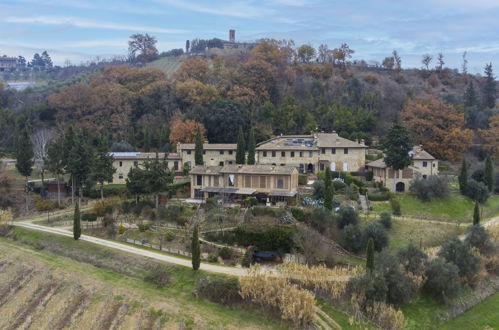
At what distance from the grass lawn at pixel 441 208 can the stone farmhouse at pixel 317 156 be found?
8.09 meters

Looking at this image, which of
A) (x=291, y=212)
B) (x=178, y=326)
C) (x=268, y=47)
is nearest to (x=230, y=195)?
(x=291, y=212)

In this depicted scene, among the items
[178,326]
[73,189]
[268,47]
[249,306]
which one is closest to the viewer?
[178,326]

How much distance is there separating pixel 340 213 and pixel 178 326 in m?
A: 16.5

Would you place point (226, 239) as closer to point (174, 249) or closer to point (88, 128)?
point (174, 249)

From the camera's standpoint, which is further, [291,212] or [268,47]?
[268,47]

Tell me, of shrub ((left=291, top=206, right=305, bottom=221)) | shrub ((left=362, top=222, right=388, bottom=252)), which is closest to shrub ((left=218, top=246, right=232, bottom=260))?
shrub ((left=291, top=206, right=305, bottom=221))

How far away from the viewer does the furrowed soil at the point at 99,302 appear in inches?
909

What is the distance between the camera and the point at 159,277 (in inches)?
1070

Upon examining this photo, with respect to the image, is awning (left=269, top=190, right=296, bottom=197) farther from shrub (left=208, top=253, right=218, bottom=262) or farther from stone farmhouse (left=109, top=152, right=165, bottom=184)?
stone farmhouse (left=109, top=152, right=165, bottom=184)

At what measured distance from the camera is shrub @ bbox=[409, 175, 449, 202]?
129 ft

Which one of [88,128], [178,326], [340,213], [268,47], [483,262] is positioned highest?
[268,47]

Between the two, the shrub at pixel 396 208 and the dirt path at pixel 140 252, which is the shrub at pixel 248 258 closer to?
the dirt path at pixel 140 252

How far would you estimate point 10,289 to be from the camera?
27328mm

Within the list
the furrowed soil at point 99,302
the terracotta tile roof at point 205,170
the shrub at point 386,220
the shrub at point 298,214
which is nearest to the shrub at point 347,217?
the shrub at point 386,220
